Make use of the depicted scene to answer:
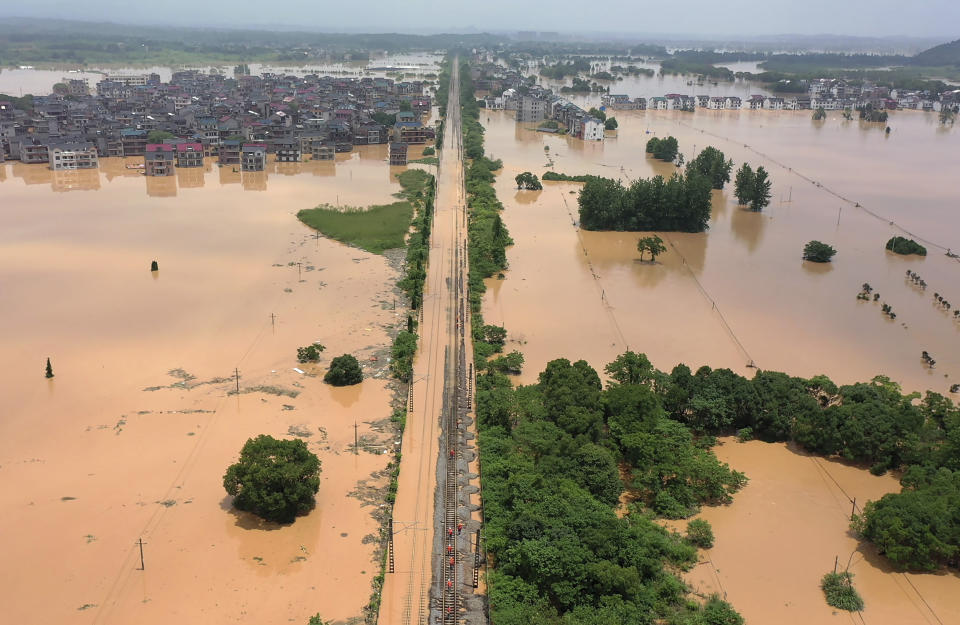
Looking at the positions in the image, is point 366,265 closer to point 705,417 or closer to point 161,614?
point 705,417

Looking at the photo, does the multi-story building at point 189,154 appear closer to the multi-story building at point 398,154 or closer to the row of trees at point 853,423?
the multi-story building at point 398,154

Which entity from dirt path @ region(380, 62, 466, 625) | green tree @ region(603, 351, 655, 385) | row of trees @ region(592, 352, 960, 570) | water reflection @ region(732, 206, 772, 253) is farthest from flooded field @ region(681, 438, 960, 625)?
water reflection @ region(732, 206, 772, 253)

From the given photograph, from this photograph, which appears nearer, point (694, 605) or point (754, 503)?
point (694, 605)

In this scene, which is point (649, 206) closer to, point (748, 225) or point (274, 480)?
point (748, 225)

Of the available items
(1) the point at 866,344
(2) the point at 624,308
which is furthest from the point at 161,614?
(1) the point at 866,344

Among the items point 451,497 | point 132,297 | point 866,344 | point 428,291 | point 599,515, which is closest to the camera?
point 599,515

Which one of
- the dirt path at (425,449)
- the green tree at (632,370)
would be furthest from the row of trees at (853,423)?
the dirt path at (425,449)

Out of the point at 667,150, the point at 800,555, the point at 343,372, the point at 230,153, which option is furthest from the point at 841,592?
the point at 230,153
